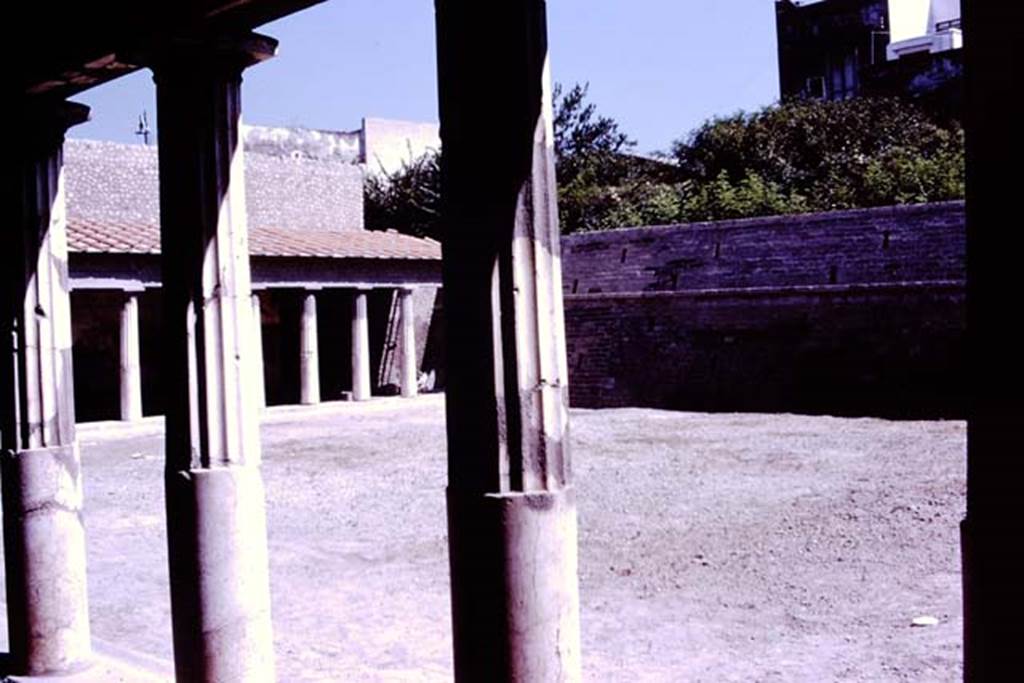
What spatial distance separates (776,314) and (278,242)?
9970 millimetres

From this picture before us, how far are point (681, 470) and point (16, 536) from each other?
841 cm

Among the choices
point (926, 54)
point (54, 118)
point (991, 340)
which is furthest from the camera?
point (926, 54)

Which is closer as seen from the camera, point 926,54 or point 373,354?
point 373,354

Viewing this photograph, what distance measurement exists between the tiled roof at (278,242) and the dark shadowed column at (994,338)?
17840mm

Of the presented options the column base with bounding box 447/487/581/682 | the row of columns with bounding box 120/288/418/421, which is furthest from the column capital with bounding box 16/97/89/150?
the row of columns with bounding box 120/288/418/421

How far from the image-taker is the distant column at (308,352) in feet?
69.9

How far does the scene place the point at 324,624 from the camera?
21.2ft

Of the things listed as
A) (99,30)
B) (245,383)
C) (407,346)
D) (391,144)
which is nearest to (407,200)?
(391,144)

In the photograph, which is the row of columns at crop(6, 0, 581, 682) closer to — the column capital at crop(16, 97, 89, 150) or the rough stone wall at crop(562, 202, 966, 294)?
the column capital at crop(16, 97, 89, 150)

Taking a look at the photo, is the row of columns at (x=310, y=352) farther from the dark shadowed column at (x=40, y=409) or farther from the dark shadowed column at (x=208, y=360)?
the dark shadowed column at (x=208, y=360)

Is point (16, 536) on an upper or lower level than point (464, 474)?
lower

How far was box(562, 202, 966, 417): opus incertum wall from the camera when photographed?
16.8 metres

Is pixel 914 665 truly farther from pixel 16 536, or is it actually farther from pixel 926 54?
pixel 926 54

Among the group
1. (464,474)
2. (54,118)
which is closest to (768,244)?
(54,118)
